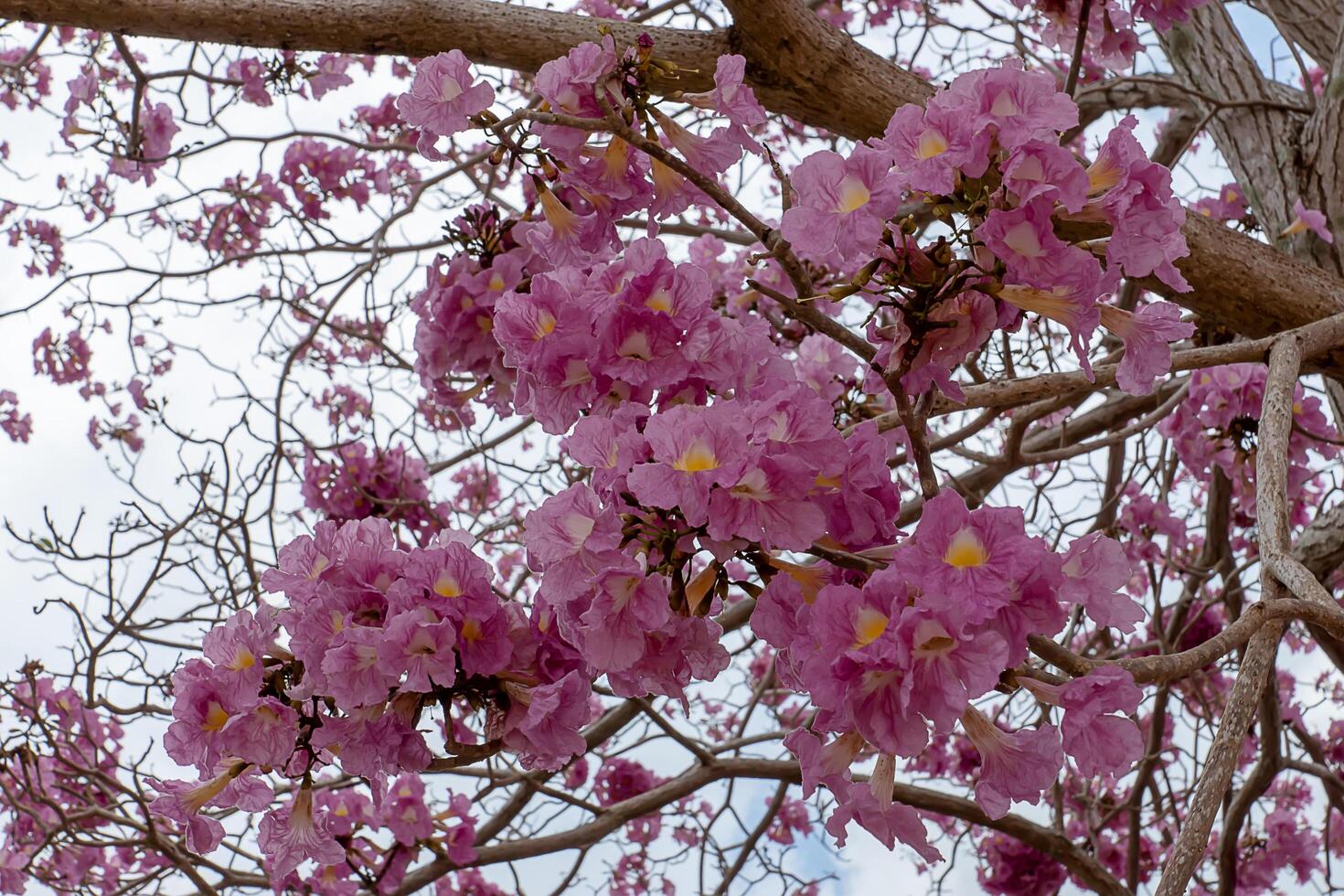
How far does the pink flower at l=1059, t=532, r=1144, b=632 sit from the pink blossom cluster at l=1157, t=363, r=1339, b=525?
1867mm

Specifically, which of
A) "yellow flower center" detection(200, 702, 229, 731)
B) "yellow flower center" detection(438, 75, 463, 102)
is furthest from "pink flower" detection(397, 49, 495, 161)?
"yellow flower center" detection(200, 702, 229, 731)

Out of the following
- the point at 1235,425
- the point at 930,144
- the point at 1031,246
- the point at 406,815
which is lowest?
the point at 1031,246

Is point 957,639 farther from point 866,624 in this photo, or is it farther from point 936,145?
point 936,145

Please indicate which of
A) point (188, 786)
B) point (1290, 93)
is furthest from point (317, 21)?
point (1290, 93)

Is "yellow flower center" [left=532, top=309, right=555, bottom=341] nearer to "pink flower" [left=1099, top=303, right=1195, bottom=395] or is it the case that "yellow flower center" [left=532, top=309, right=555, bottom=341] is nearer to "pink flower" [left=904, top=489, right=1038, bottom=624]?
"pink flower" [left=904, top=489, right=1038, bottom=624]

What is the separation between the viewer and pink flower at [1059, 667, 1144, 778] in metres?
0.95

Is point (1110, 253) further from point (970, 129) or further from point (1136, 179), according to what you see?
point (970, 129)

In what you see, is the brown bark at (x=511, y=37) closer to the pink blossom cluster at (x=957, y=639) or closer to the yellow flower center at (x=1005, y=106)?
the yellow flower center at (x=1005, y=106)

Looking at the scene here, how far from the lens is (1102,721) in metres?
0.97

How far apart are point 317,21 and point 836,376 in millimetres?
1358

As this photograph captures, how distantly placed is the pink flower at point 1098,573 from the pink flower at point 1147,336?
30 cm

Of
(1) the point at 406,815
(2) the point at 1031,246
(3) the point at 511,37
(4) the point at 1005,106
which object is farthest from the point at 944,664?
(1) the point at 406,815

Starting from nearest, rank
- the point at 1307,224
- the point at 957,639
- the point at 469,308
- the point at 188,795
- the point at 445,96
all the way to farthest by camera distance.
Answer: the point at 957,639, the point at 188,795, the point at 445,96, the point at 469,308, the point at 1307,224

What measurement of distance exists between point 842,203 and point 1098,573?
419 millimetres
